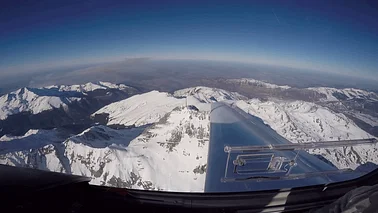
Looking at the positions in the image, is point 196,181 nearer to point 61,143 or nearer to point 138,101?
point 138,101

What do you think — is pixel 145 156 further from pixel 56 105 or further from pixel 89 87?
pixel 56 105

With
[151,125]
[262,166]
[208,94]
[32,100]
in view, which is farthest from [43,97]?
[262,166]

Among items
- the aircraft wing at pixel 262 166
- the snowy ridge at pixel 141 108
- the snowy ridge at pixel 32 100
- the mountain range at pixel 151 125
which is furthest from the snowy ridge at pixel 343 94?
the snowy ridge at pixel 32 100

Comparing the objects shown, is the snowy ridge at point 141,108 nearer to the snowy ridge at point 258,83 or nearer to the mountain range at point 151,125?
the mountain range at point 151,125


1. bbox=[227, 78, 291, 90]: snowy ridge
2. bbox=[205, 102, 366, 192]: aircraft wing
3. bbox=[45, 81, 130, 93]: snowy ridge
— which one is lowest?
bbox=[205, 102, 366, 192]: aircraft wing

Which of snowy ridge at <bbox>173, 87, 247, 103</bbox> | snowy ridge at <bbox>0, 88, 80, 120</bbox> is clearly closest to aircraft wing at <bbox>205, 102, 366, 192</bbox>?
snowy ridge at <bbox>173, 87, 247, 103</bbox>

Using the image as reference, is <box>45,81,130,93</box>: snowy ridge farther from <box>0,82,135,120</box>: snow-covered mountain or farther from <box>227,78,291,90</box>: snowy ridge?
<box>227,78,291,90</box>: snowy ridge

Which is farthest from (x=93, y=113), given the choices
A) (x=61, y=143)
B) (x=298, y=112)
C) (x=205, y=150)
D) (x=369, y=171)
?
(x=369, y=171)
